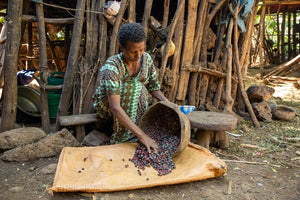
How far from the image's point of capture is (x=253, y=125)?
164 inches

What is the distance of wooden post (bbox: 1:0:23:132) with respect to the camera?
2902 millimetres

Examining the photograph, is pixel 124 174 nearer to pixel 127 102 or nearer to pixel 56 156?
pixel 127 102

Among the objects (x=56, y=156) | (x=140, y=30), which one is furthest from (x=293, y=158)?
(x=56, y=156)

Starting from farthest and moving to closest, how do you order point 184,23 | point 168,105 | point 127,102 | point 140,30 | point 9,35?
point 184,23, point 9,35, point 127,102, point 168,105, point 140,30

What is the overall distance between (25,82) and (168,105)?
3.13 m

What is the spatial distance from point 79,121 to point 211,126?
1.57 m

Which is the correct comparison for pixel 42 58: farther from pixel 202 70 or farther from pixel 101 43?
pixel 202 70

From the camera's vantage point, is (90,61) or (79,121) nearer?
(79,121)

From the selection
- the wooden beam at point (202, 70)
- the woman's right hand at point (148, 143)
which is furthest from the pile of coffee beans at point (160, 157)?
the wooden beam at point (202, 70)

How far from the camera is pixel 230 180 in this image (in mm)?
2318

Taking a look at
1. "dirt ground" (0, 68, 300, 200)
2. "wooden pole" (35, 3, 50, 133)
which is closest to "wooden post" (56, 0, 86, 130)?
"wooden pole" (35, 3, 50, 133)

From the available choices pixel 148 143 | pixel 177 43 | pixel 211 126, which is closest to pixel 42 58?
pixel 148 143

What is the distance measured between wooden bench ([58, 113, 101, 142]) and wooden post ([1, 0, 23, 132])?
24.4 inches

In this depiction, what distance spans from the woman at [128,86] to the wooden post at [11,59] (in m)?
1.07
